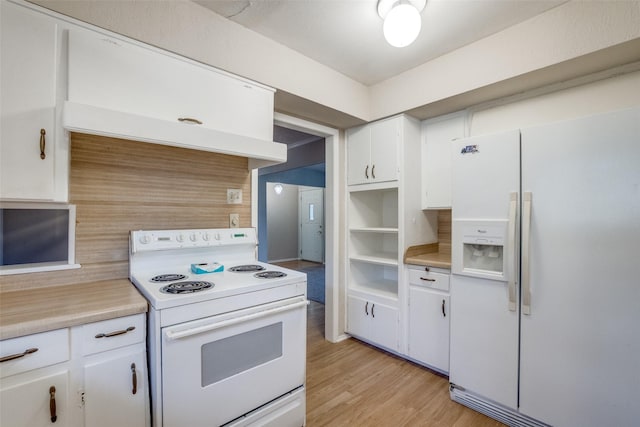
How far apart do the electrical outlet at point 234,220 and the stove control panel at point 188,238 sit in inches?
3.9

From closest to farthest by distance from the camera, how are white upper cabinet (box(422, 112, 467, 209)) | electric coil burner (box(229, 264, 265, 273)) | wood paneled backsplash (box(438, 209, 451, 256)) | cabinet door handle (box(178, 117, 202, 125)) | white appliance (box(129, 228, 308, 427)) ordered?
white appliance (box(129, 228, 308, 427))
cabinet door handle (box(178, 117, 202, 125))
electric coil burner (box(229, 264, 265, 273))
white upper cabinet (box(422, 112, 467, 209))
wood paneled backsplash (box(438, 209, 451, 256))

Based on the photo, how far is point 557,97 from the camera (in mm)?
1952

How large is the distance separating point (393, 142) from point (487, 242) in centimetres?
117

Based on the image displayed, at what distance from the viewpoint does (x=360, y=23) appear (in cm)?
177

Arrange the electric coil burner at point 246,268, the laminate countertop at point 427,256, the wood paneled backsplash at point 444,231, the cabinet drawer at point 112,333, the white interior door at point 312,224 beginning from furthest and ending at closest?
1. the white interior door at point 312,224
2. the wood paneled backsplash at point 444,231
3. the laminate countertop at point 427,256
4. the electric coil burner at point 246,268
5. the cabinet drawer at point 112,333

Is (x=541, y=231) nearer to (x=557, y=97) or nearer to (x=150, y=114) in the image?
(x=557, y=97)

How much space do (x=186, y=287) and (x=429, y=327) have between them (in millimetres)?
1883

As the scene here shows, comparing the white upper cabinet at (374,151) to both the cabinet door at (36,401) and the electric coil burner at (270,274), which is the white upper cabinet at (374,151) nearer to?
the electric coil burner at (270,274)

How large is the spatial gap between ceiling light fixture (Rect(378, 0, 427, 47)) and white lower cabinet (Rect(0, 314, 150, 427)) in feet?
6.08

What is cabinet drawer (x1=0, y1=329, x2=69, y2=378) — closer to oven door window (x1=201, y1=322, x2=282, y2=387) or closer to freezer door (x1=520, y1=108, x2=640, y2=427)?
oven door window (x1=201, y1=322, x2=282, y2=387)

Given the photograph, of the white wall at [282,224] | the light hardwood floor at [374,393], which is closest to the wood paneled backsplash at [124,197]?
the light hardwood floor at [374,393]

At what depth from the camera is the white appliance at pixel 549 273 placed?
1389 millimetres

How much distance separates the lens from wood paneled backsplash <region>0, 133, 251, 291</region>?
1529 mm


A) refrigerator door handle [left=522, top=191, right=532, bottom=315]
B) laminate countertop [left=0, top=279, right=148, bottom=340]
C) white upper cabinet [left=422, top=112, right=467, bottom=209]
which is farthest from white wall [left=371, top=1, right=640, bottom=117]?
laminate countertop [left=0, top=279, right=148, bottom=340]
